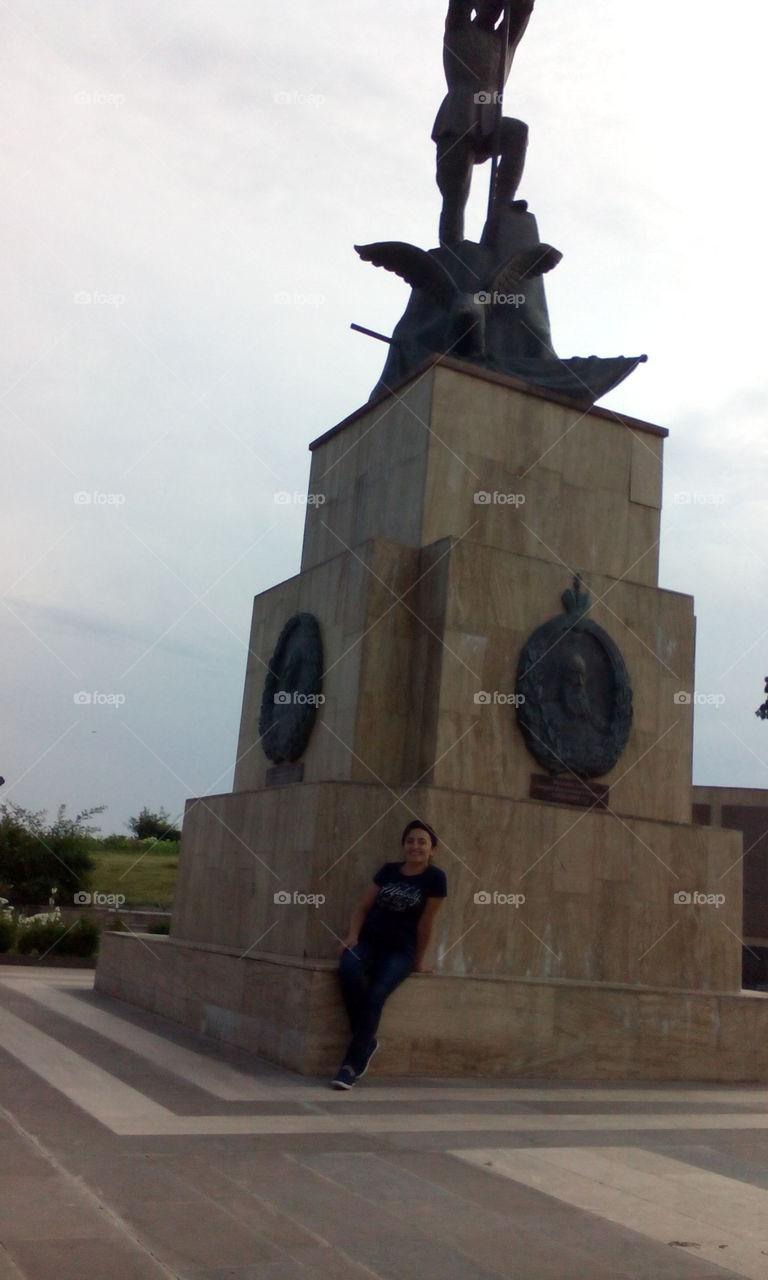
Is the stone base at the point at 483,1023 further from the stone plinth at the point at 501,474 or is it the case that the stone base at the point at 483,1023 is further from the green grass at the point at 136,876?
the green grass at the point at 136,876

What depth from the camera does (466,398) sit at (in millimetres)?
10500

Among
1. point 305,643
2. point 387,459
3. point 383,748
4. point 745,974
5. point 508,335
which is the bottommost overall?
point 745,974

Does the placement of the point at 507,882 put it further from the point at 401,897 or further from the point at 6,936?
the point at 6,936

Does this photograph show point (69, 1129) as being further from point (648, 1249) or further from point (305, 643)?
point (305, 643)

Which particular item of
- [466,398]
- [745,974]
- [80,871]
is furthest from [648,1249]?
[80,871]

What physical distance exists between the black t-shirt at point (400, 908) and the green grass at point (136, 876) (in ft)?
70.2

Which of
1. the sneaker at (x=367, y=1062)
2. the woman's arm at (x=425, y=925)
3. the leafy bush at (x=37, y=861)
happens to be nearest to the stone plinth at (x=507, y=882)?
the woman's arm at (x=425, y=925)

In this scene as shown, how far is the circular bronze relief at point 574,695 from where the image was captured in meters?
9.49

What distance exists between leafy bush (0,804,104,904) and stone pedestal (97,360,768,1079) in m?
15.2

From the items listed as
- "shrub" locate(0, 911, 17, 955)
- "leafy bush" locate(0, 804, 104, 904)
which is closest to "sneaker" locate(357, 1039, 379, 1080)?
"shrub" locate(0, 911, 17, 955)

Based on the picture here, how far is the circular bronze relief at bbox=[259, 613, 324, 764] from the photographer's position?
1016 cm

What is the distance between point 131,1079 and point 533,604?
506 cm

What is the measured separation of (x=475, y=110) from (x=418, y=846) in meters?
A: 9.55

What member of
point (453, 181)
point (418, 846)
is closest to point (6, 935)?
point (418, 846)
